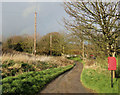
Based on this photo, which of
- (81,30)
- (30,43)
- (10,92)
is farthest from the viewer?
(30,43)

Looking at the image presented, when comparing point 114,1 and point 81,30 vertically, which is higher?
point 114,1

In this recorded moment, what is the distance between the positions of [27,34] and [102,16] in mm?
Answer: 30409

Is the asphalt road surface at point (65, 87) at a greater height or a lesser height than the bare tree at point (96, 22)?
lesser

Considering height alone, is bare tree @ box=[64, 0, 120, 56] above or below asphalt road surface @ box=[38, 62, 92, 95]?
above

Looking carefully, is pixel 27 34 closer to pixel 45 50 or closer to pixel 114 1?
pixel 45 50

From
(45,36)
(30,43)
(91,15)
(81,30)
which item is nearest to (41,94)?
(81,30)

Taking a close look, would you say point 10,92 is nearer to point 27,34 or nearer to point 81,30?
point 81,30

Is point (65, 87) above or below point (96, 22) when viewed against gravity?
below

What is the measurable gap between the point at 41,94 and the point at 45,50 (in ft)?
90.2

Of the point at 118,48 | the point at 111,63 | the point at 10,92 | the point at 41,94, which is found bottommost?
the point at 41,94

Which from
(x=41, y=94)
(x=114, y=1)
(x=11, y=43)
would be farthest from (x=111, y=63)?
(x=11, y=43)

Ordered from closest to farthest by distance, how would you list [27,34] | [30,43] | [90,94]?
[90,94] < [30,43] < [27,34]

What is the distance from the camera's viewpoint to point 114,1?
17.7 ft

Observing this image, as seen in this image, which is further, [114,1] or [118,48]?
[118,48]
